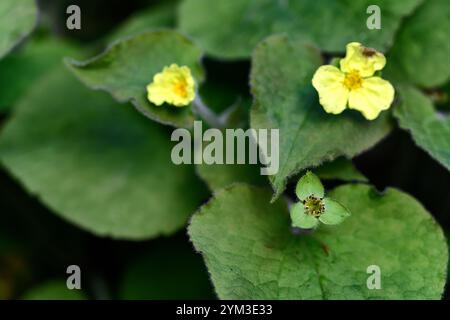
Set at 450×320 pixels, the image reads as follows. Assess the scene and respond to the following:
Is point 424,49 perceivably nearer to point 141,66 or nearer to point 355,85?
point 355,85

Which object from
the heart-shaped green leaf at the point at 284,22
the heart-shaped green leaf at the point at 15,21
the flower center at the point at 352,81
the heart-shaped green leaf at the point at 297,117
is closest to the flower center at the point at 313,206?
the heart-shaped green leaf at the point at 297,117

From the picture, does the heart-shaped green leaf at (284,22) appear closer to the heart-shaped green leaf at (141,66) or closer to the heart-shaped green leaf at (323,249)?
the heart-shaped green leaf at (141,66)

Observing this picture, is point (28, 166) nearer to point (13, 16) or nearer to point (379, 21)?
point (13, 16)

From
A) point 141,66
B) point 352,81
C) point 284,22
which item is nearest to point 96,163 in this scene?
point 141,66

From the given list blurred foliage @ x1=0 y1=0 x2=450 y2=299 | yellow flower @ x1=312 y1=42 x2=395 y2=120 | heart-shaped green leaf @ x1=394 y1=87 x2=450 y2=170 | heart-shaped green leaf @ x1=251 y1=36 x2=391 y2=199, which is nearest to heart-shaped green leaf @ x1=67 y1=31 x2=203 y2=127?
blurred foliage @ x1=0 y1=0 x2=450 y2=299

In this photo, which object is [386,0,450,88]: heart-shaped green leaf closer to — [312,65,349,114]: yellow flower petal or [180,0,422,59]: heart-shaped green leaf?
[180,0,422,59]: heart-shaped green leaf

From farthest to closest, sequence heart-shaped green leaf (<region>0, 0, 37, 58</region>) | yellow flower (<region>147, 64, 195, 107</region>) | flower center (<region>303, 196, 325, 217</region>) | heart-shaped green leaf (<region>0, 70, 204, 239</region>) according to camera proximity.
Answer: heart-shaped green leaf (<region>0, 70, 204, 239</region>) → heart-shaped green leaf (<region>0, 0, 37, 58</region>) → yellow flower (<region>147, 64, 195, 107</region>) → flower center (<region>303, 196, 325, 217</region>)
